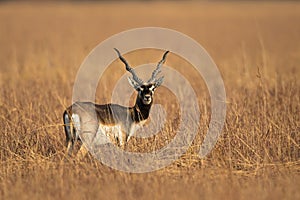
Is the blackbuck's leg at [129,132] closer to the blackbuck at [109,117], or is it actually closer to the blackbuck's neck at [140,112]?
the blackbuck at [109,117]

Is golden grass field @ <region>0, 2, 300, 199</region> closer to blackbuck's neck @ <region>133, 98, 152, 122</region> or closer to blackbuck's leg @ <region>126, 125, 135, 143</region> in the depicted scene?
blackbuck's leg @ <region>126, 125, 135, 143</region>

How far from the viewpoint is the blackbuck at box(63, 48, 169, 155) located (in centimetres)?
748

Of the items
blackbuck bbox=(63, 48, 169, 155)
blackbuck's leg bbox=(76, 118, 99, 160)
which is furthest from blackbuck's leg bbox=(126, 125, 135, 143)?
blackbuck's leg bbox=(76, 118, 99, 160)

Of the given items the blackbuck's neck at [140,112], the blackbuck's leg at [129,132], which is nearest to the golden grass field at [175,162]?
the blackbuck's leg at [129,132]

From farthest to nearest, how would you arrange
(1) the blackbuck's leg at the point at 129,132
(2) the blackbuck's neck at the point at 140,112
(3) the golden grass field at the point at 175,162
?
1. (2) the blackbuck's neck at the point at 140,112
2. (1) the blackbuck's leg at the point at 129,132
3. (3) the golden grass field at the point at 175,162

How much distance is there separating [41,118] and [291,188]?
4.69m

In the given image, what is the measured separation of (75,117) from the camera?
7449mm

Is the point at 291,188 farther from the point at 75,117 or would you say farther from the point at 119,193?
the point at 75,117

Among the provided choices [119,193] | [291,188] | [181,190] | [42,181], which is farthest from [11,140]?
[291,188]

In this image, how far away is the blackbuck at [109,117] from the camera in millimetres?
7477

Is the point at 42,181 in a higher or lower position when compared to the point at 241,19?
lower

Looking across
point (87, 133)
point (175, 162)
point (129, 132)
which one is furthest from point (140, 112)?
point (175, 162)

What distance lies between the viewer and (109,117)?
25.4 feet

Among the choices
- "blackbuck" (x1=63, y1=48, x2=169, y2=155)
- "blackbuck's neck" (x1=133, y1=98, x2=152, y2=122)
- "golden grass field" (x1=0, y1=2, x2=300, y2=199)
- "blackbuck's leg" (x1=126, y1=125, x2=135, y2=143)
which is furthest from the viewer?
"blackbuck's neck" (x1=133, y1=98, x2=152, y2=122)
